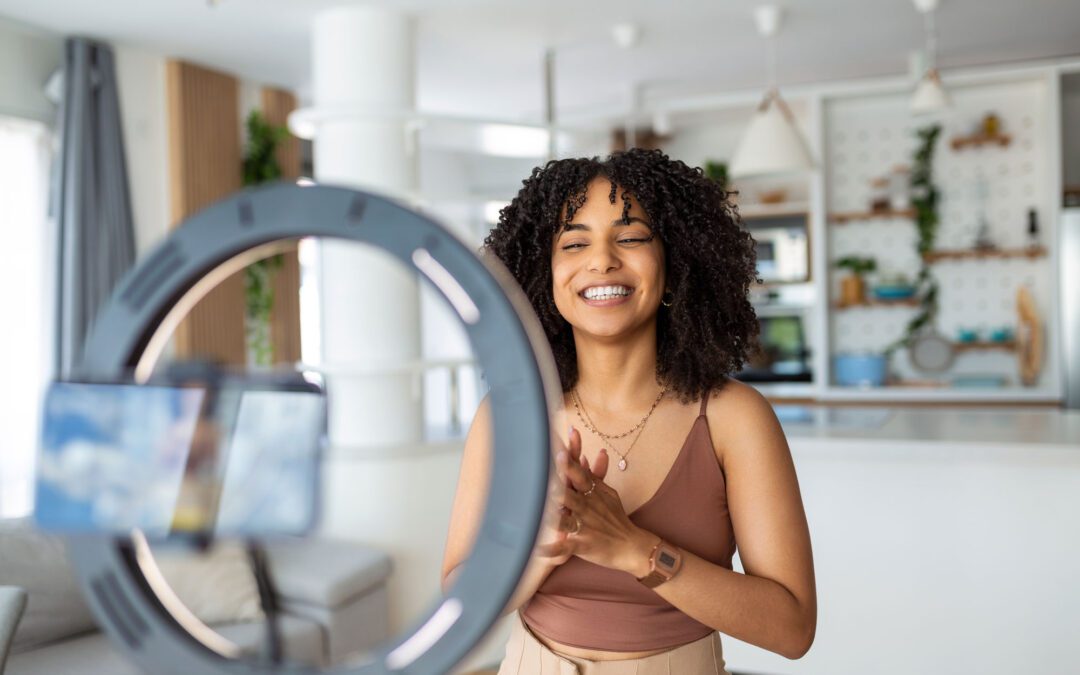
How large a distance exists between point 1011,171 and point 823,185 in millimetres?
1065

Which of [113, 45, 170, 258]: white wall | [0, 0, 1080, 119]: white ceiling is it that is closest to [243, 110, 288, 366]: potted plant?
[0, 0, 1080, 119]: white ceiling

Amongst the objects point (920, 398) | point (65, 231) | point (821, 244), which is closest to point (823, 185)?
point (821, 244)

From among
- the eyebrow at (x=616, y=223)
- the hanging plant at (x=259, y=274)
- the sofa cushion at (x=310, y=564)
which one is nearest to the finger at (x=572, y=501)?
the sofa cushion at (x=310, y=564)

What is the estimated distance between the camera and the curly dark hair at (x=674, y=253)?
107 cm

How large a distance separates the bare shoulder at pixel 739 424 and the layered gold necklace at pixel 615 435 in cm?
7

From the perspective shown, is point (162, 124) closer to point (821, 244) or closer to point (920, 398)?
point (821, 244)

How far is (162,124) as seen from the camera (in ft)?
16.0

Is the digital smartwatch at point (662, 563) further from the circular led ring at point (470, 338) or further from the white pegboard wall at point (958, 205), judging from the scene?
the white pegboard wall at point (958, 205)

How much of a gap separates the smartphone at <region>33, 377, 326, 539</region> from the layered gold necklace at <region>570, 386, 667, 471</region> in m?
0.80

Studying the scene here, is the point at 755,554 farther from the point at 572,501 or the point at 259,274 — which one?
the point at 259,274

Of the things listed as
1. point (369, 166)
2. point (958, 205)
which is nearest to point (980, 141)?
point (958, 205)

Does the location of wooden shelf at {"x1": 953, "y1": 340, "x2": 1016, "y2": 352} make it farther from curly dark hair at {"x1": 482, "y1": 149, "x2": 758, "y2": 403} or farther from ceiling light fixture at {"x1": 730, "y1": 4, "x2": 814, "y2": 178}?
curly dark hair at {"x1": 482, "y1": 149, "x2": 758, "y2": 403}

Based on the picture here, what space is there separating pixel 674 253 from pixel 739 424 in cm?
22

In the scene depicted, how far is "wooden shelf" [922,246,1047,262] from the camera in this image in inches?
207
